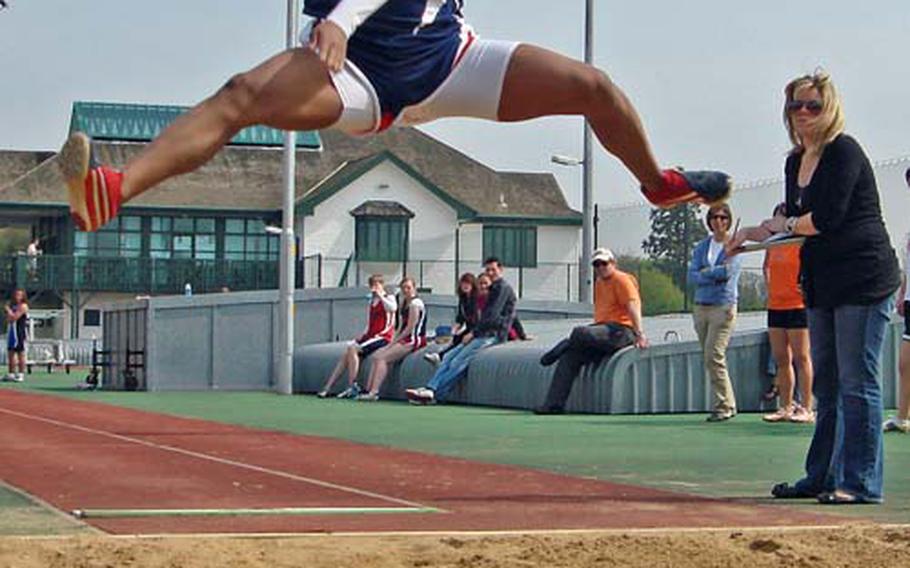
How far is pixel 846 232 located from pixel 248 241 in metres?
54.6

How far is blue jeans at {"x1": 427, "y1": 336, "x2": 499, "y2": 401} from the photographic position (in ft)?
76.8

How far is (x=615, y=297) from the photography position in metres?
19.7

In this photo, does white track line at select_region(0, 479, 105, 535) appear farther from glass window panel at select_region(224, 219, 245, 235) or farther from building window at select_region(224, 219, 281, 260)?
glass window panel at select_region(224, 219, 245, 235)

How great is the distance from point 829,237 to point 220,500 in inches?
132

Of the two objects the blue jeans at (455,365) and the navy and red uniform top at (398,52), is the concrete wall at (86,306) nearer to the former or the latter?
the blue jeans at (455,365)

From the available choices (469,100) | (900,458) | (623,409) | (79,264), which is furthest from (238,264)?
(469,100)

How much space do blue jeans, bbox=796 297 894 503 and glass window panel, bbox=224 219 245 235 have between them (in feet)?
165

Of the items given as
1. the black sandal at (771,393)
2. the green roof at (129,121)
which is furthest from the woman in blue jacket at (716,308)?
the green roof at (129,121)

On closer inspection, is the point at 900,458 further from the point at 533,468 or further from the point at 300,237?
the point at 300,237

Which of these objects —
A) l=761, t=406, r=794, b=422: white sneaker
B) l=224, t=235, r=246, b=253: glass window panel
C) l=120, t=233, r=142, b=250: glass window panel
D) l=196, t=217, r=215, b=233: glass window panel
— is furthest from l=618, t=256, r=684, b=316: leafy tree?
l=761, t=406, r=794, b=422: white sneaker

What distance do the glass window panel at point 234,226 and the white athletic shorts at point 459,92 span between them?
172 ft

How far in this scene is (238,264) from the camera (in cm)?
6212

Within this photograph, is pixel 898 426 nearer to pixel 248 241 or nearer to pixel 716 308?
pixel 716 308

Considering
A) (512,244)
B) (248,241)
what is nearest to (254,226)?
(248,241)
